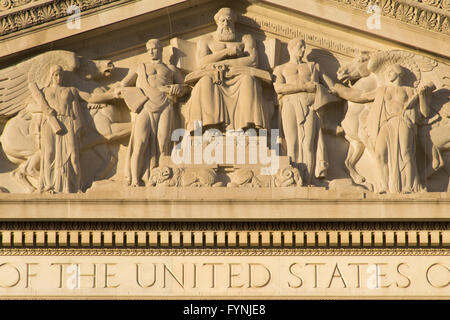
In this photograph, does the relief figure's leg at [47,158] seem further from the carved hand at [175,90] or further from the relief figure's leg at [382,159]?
the relief figure's leg at [382,159]

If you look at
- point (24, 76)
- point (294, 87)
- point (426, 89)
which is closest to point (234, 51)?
point (294, 87)

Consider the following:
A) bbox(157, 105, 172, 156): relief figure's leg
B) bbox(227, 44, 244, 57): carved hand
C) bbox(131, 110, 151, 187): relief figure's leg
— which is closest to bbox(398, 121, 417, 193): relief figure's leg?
bbox(227, 44, 244, 57): carved hand

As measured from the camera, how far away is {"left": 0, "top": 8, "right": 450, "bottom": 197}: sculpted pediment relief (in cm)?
2167

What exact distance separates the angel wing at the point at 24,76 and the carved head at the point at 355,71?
393 centimetres

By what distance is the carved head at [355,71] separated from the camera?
22.3m

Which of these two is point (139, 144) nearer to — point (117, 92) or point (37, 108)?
point (117, 92)

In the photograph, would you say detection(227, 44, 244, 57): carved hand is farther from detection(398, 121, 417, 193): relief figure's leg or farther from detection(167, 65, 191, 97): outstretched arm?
detection(398, 121, 417, 193): relief figure's leg

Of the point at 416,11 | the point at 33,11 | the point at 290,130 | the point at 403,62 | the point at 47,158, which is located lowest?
the point at 47,158

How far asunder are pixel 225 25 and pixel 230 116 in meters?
1.45

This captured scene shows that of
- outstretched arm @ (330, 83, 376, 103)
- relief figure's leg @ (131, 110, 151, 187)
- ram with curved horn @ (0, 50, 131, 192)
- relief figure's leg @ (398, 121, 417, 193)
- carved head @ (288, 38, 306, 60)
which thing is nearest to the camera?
relief figure's leg @ (398, 121, 417, 193)

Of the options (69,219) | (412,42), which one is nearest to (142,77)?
(69,219)

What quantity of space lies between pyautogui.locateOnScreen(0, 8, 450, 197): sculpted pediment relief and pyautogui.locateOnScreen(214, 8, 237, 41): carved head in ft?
0.05

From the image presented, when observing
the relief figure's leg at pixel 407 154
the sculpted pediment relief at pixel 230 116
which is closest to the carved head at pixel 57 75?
the sculpted pediment relief at pixel 230 116

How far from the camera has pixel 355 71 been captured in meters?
22.3
